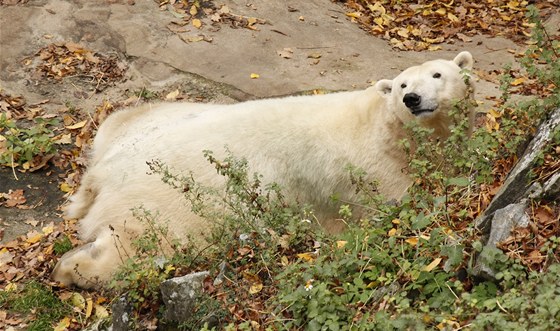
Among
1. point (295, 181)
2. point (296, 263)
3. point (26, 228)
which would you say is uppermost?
point (296, 263)

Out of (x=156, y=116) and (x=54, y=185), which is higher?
(x=156, y=116)

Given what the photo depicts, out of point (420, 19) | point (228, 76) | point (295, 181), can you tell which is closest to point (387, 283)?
point (295, 181)

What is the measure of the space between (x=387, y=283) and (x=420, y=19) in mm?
8134

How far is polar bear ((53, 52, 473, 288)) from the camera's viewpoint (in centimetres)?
633

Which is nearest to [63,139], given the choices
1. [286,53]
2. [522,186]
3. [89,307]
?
[89,307]

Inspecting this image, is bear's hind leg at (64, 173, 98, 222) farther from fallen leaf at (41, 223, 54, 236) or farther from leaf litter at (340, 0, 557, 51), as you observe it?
leaf litter at (340, 0, 557, 51)

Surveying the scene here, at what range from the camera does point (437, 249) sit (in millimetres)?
4633

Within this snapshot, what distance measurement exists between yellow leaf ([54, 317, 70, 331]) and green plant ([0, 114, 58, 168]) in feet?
8.03

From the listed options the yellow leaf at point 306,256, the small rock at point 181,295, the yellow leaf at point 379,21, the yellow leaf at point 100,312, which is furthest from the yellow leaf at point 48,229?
the yellow leaf at point 379,21

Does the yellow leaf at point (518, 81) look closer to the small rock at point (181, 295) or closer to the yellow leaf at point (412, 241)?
the yellow leaf at point (412, 241)

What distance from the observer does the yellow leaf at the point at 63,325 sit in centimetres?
596

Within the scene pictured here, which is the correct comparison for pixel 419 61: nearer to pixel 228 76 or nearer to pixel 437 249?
pixel 228 76

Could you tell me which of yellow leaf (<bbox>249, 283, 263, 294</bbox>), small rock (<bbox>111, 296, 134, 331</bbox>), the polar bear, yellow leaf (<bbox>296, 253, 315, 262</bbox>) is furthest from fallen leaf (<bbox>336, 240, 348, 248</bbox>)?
small rock (<bbox>111, 296, 134, 331</bbox>)

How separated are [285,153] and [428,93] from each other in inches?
51.3
